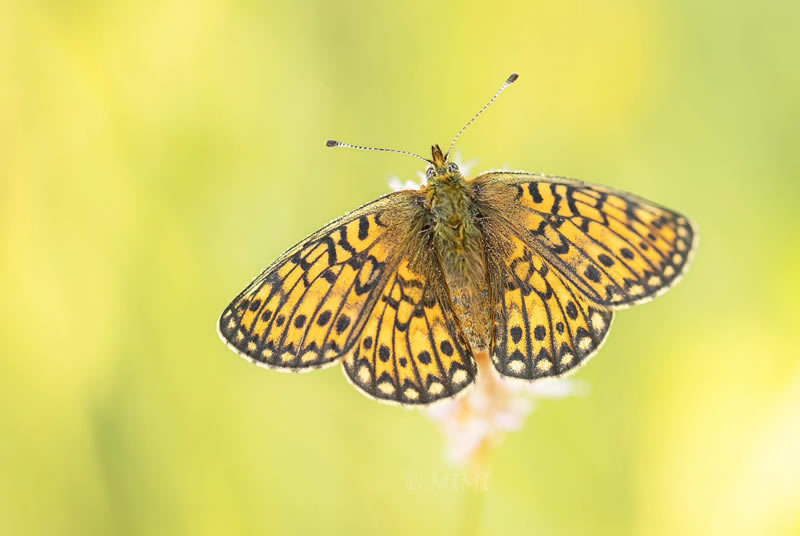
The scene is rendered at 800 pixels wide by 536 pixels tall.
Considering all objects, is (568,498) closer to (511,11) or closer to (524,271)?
(524,271)

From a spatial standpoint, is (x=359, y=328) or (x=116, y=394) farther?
(x=116, y=394)

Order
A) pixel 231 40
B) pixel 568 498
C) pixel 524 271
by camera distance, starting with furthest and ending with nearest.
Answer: pixel 231 40 < pixel 568 498 < pixel 524 271

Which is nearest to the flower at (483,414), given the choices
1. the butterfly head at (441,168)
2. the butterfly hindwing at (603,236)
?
the butterfly hindwing at (603,236)

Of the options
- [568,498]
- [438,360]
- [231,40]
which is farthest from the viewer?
[231,40]

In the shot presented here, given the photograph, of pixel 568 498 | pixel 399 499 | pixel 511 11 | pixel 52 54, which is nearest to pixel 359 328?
pixel 399 499

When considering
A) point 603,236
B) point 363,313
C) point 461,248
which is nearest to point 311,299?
point 363,313

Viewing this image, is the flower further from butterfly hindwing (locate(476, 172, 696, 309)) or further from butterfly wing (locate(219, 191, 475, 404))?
butterfly hindwing (locate(476, 172, 696, 309))
